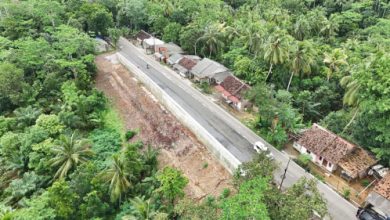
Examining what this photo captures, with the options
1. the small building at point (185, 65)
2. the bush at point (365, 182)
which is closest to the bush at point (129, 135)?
the small building at point (185, 65)

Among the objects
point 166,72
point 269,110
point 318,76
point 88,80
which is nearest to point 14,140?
point 88,80

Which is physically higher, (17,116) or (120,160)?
(120,160)

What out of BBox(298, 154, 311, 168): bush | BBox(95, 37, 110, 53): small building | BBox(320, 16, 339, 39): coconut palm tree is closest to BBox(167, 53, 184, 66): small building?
BBox(95, 37, 110, 53): small building

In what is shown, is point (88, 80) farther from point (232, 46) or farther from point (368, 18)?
point (368, 18)

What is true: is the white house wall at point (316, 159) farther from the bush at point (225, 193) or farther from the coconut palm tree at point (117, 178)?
the coconut palm tree at point (117, 178)

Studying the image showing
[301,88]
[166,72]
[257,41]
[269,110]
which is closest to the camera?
[269,110]

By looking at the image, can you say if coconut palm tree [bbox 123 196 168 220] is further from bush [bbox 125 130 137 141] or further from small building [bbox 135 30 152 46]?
small building [bbox 135 30 152 46]

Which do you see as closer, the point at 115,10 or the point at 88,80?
the point at 88,80
